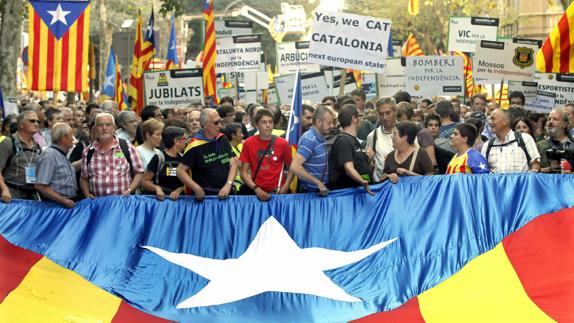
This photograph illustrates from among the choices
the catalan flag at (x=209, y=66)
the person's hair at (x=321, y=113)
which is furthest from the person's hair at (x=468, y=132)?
the catalan flag at (x=209, y=66)

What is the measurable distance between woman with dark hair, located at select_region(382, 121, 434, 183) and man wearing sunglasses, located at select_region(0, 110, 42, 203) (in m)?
3.31

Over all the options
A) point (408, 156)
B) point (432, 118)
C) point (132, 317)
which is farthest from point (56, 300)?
point (432, 118)

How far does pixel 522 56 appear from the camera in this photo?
19500 millimetres

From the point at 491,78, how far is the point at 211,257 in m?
11.1

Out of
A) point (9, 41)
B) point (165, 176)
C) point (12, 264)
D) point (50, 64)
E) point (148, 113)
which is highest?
point (9, 41)

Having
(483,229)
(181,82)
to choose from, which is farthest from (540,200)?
(181,82)

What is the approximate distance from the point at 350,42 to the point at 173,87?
2.84m

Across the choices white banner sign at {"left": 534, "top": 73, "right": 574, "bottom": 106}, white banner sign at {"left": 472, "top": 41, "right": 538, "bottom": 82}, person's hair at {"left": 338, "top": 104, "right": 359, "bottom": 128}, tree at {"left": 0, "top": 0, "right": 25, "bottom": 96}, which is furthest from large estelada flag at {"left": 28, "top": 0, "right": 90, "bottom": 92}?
tree at {"left": 0, "top": 0, "right": 25, "bottom": 96}

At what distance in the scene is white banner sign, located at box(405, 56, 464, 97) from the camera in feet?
63.9

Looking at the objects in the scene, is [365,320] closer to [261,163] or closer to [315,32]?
[261,163]

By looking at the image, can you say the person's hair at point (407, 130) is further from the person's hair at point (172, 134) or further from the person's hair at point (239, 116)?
the person's hair at point (239, 116)

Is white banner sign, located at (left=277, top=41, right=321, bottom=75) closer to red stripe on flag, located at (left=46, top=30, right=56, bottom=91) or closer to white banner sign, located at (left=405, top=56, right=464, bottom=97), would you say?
white banner sign, located at (left=405, top=56, right=464, bottom=97)

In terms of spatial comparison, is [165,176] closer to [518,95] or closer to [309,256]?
[309,256]

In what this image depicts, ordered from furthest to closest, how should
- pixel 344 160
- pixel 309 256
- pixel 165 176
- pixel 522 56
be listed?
pixel 522 56 < pixel 165 176 < pixel 344 160 < pixel 309 256
